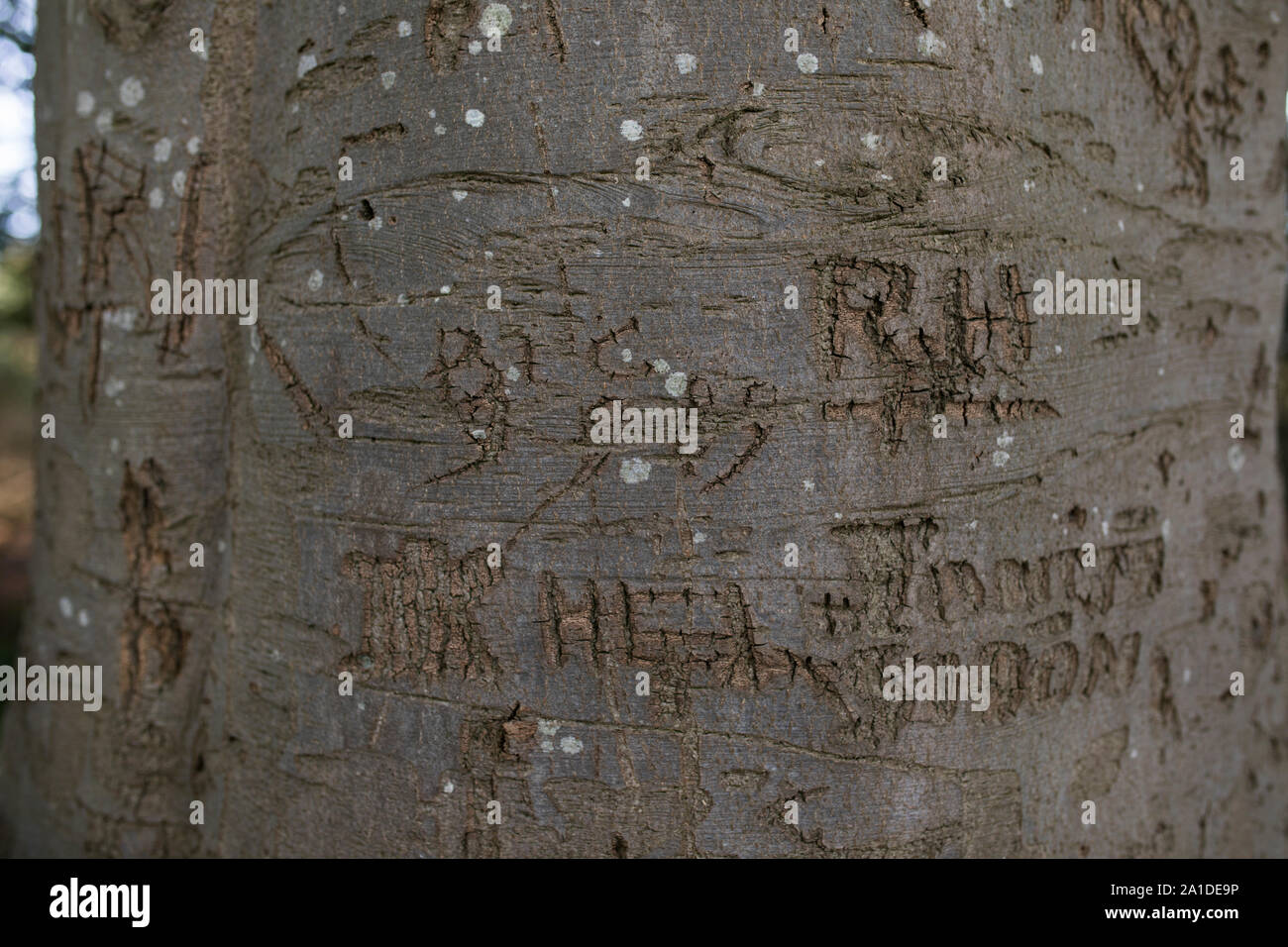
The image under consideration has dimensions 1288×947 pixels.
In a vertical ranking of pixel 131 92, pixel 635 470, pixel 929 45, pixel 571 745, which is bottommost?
pixel 571 745

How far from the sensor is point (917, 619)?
4.93 feet

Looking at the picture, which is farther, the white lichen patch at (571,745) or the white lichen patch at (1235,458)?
the white lichen patch at (1235,458)

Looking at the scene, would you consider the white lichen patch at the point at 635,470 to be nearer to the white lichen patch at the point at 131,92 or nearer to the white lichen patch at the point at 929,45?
the white lichen patch at the point at 929,45

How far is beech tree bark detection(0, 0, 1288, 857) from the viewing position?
144cm

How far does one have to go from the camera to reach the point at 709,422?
145 centimetres

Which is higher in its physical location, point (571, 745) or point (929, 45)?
point (929, 45)

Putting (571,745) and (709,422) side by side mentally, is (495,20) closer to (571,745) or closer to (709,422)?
(709,422)

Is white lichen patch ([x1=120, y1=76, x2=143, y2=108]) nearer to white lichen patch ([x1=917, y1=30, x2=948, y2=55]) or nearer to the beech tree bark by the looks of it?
the beech tree bark

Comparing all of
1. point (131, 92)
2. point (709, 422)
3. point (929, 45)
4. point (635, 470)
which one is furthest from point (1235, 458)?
point (131, 92)

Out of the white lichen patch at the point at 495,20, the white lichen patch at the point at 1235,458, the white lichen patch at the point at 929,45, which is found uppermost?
the white lichen patch at the point at 495,20

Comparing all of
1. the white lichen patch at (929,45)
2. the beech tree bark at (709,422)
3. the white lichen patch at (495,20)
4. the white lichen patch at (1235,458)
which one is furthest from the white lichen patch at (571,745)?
the white lichen patch at (1235,458)

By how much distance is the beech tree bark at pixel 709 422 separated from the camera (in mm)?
1439
